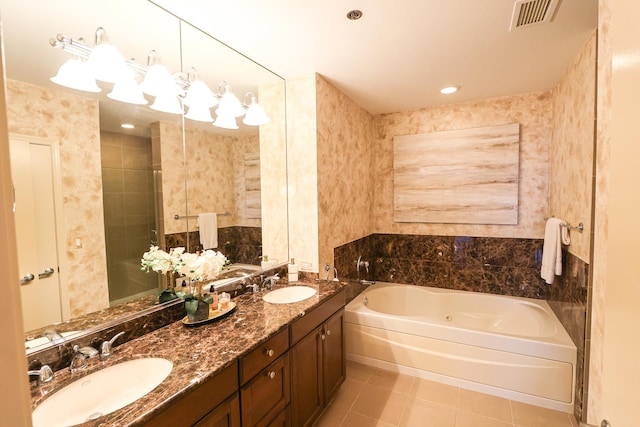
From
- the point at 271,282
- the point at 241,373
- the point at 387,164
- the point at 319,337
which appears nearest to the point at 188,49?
the point at 271,282

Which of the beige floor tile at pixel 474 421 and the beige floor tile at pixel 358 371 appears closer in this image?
the beige floor tile at pixel 474 421

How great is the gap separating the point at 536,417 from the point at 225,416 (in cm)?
228

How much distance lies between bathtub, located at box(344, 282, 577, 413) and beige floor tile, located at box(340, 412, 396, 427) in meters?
0.67

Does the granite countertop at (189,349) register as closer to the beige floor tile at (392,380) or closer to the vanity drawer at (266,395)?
the vanity drawer at (266,395)

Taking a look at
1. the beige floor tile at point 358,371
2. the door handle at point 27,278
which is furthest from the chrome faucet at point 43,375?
the beige floor tile at point 358,371

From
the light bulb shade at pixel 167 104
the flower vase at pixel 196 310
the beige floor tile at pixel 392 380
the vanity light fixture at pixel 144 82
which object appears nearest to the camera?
the vanity light fixture at pixel 144 82

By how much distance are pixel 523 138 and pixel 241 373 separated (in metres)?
3.44

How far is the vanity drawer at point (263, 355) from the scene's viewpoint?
1398mm

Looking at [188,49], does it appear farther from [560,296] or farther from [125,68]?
[560,296]

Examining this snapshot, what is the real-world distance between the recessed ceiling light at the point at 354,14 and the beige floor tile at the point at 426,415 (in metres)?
2.73

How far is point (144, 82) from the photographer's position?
1.68 meters

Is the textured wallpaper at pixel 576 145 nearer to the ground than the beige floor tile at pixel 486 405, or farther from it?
farther from it

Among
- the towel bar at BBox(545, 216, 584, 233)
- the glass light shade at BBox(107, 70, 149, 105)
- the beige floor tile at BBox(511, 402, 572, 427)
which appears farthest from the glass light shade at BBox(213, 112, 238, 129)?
the beige floor tile at BBox(511, 402, 572, 427)

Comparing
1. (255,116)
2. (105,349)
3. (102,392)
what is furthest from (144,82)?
(102,392)
